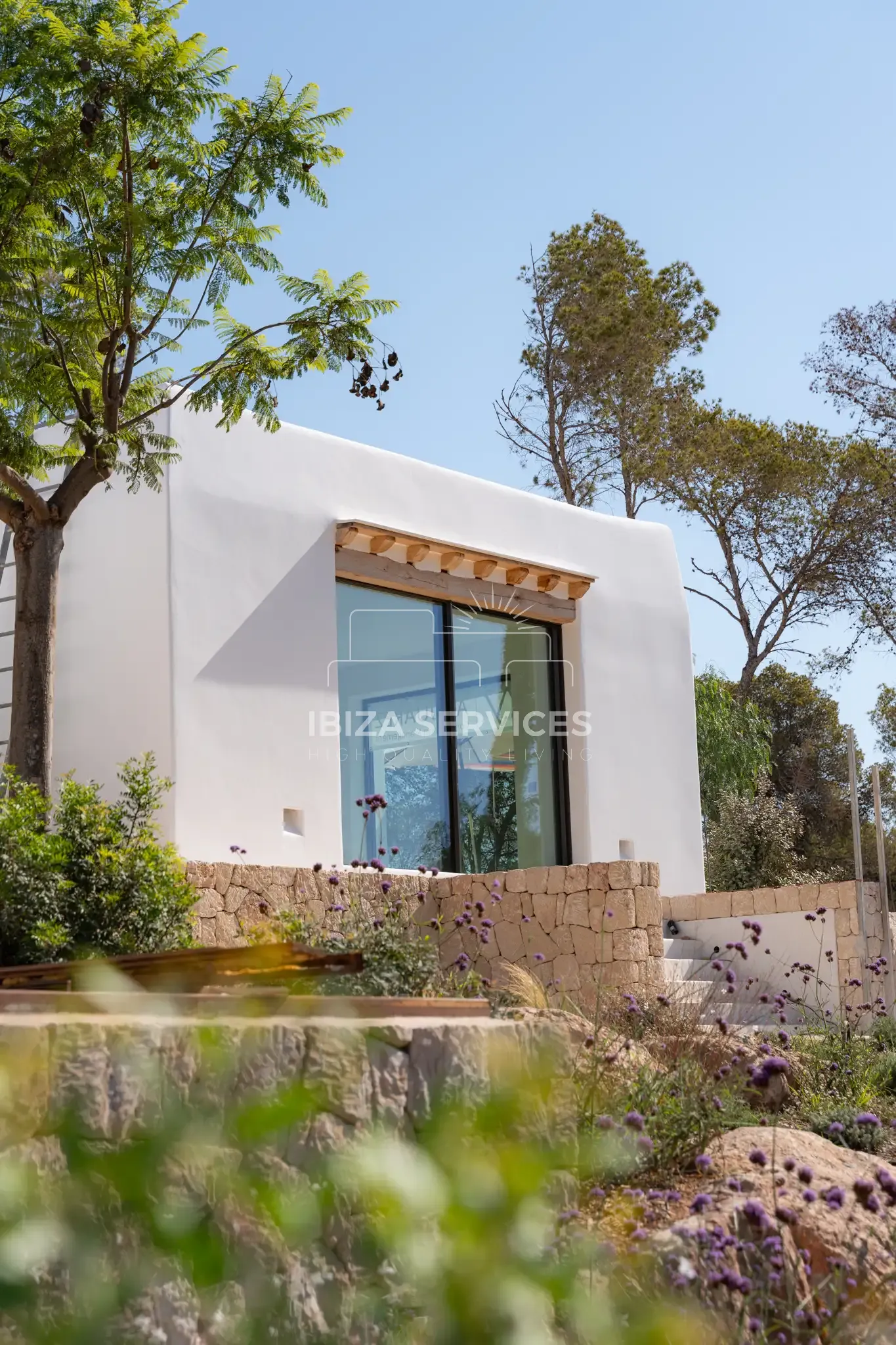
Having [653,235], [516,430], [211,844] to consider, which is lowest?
[211,844]

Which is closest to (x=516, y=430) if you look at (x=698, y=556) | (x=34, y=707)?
(x=698, y=556)

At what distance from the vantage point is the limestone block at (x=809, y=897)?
37.5ft

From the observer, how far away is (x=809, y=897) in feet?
37.7

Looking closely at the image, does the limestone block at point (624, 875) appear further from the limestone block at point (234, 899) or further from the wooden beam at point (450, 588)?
the wooden beam at point (450, 588)

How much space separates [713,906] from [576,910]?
116 inches

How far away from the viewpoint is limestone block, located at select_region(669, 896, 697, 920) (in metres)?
12.7

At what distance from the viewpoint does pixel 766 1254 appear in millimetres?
3939

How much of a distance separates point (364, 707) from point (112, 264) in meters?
4.54

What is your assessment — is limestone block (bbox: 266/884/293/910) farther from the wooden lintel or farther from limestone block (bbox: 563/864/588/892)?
the wooden lintel

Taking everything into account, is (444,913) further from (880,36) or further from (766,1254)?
(880,36)

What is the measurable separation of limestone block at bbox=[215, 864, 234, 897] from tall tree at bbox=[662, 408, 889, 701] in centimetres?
1491

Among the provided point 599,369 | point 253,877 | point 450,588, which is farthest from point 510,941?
point 599,369

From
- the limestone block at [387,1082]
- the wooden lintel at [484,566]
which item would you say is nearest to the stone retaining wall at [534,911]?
the wooden lintel at [484,566]

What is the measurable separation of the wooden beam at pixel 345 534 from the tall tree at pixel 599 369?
12.2 m
